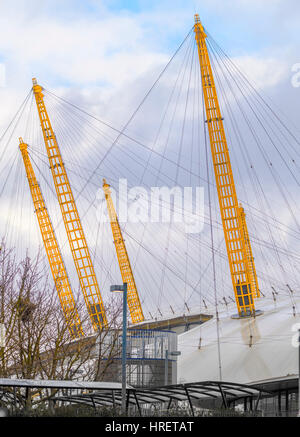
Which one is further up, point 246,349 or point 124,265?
point 124,265

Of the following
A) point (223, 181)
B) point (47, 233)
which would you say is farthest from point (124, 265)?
point (223, 181)

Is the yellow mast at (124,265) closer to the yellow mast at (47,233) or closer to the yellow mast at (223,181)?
the yellow mast at (47,233)

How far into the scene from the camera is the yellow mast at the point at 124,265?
378 feet

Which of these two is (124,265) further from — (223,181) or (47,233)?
(223,181)

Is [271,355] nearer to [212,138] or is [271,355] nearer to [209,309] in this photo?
[212,138]

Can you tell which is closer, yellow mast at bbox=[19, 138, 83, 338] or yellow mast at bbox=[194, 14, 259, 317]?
yellow mast at bbox=[194, 14, 259, 317]

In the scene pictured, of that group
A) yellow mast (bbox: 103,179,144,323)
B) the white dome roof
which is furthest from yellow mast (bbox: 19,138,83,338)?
the white dome roof

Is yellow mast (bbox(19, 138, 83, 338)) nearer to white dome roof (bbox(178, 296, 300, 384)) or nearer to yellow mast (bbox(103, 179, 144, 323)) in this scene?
yellow mast (bbox(103, 179, 144, 323))

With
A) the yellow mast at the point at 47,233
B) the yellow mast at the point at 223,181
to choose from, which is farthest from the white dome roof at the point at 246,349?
the yellow mast at the point at 47,233

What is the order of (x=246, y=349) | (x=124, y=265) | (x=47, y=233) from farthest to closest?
1. (x=124, y=265)
2. (x=47, y=233)
3. (x=246, y=349)

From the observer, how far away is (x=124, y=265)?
388ft

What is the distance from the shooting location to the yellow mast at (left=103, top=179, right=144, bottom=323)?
378ft
